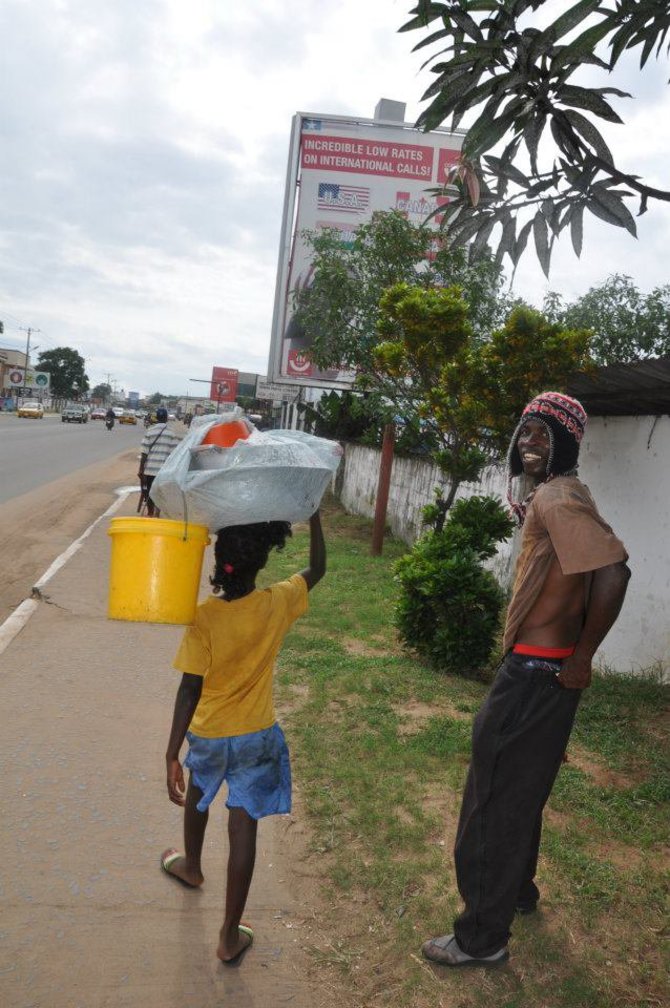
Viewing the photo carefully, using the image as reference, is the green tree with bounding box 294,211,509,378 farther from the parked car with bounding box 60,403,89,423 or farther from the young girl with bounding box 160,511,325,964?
the parked car with bounding box 60,403,89,423

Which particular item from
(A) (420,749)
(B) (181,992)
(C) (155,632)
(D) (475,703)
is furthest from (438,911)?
(C) (155,632)

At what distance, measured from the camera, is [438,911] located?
2898 millimetres

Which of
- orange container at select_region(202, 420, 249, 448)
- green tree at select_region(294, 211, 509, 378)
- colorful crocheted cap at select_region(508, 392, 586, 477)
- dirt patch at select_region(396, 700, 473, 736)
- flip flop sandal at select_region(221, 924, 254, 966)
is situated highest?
green tree at select_region(294, 211, 509, 378)

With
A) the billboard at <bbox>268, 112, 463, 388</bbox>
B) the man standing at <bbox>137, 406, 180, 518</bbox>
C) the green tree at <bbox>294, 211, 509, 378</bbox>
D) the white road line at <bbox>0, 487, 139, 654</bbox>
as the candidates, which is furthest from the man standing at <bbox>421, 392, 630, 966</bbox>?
Answer: the billboard at <bbox>268, 112, 463, 388</bbox>

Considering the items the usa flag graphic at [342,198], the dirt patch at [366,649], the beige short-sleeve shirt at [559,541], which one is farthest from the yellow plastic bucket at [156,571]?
the usa flag graphic at [342,198]

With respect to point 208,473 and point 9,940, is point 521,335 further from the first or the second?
point 9,940

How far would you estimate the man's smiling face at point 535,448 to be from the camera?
8.42 ft

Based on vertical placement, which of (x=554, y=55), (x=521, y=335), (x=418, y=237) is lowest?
(x=521, y=335)

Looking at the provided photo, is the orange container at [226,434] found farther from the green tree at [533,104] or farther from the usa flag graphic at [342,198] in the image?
the usa flag graphic at [342,198]

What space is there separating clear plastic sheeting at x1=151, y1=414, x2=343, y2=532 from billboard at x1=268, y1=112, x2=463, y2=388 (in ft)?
47.6

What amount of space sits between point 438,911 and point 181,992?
3.08 ft

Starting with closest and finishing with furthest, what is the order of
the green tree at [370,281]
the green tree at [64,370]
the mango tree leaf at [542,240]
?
1. the mango tree leaf at [542,240]
2. the green tree at [370,281]
3. the green tree at [64,370]

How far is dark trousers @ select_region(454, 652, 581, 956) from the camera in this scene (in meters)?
2.47

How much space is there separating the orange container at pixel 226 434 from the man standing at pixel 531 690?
0.90 metres
